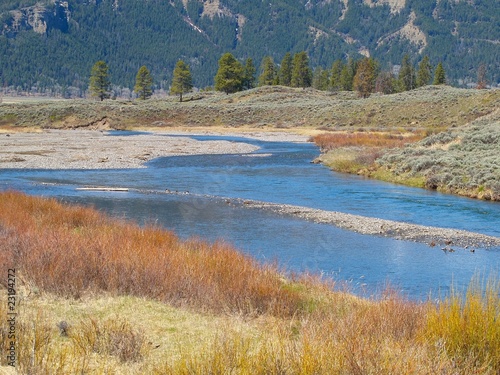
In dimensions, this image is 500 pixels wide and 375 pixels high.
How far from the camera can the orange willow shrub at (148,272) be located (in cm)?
1030

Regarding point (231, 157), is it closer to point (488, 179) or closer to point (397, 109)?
point (488, 179)

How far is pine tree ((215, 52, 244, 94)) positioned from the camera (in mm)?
131875

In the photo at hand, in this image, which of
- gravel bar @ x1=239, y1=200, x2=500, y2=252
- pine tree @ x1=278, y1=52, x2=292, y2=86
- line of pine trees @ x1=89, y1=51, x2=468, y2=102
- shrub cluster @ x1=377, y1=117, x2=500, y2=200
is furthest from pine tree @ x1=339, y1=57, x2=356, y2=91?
gravel bar @ x1=239, y1=200, x2=500, y2=252

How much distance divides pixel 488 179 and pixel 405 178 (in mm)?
6241

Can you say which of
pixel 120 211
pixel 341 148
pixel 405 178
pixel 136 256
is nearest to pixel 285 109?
pixel 341 148

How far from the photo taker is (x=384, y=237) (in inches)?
850

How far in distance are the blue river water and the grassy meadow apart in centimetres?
103

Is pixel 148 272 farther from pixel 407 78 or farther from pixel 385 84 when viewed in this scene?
pixel 407 78

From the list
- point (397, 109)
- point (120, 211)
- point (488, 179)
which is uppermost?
point (397, 109)

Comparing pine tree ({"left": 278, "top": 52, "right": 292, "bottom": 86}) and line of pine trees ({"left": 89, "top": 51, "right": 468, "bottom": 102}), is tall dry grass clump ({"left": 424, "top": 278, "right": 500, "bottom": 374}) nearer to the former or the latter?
line of pine trees ({"left": 89, "top": 51, "right": 468, "bottom": 102})

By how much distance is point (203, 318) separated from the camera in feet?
31.4

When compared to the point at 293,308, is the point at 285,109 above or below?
above

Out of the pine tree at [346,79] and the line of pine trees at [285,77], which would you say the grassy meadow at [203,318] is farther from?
the pine tree at [346,79]

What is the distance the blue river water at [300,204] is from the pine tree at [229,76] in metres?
86.5
